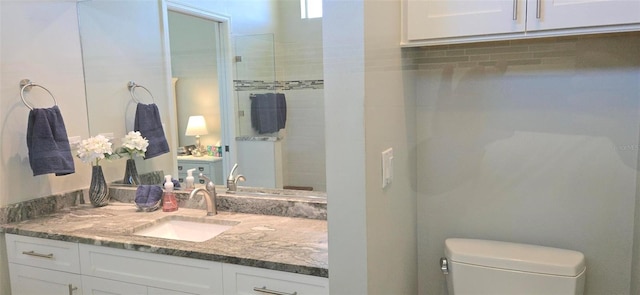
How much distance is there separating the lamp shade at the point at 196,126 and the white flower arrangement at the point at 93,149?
39cm

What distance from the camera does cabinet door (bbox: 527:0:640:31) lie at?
1243mm

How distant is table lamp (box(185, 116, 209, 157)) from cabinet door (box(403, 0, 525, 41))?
3.97 feet

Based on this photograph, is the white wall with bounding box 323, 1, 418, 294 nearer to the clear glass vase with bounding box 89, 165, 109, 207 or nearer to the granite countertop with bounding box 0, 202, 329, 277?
the granite countertop with bounding box 0, 202, 329, 277

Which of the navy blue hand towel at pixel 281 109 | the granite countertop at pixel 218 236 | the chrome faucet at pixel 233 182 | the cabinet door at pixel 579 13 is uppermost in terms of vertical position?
the cabinet door at pixel 579 13

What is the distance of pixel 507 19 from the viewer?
4.52 feet

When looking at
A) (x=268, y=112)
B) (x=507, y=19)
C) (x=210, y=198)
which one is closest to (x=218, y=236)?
(x=210, y=198)

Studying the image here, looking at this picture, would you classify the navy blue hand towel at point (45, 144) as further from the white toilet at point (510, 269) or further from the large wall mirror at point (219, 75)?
the white toilet at point (510, 269)

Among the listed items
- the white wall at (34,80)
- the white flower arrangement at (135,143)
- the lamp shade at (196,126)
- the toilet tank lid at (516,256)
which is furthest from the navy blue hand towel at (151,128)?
the toilet tank lid at (516,256)

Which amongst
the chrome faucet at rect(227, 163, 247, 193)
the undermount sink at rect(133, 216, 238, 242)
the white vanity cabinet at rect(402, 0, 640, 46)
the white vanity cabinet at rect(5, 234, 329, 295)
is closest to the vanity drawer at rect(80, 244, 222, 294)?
the white vanity cabinet at rect(5, 234, 329, 295)

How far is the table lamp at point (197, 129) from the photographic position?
7.39ft

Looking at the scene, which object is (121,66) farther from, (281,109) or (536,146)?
(536,146)

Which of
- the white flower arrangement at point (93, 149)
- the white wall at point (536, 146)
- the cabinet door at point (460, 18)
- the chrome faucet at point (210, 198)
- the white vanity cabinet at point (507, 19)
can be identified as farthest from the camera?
the white flower arrangement at point (93, 149)

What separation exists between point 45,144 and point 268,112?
1003mm

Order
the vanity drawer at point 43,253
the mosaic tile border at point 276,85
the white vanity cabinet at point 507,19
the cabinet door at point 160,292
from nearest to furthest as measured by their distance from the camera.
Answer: the white vanity cabinet at point 507,19 → the cabinet door at point 160,292 → the vanity drawer at point 43,253 → the mosaic tile border at point 276,85
